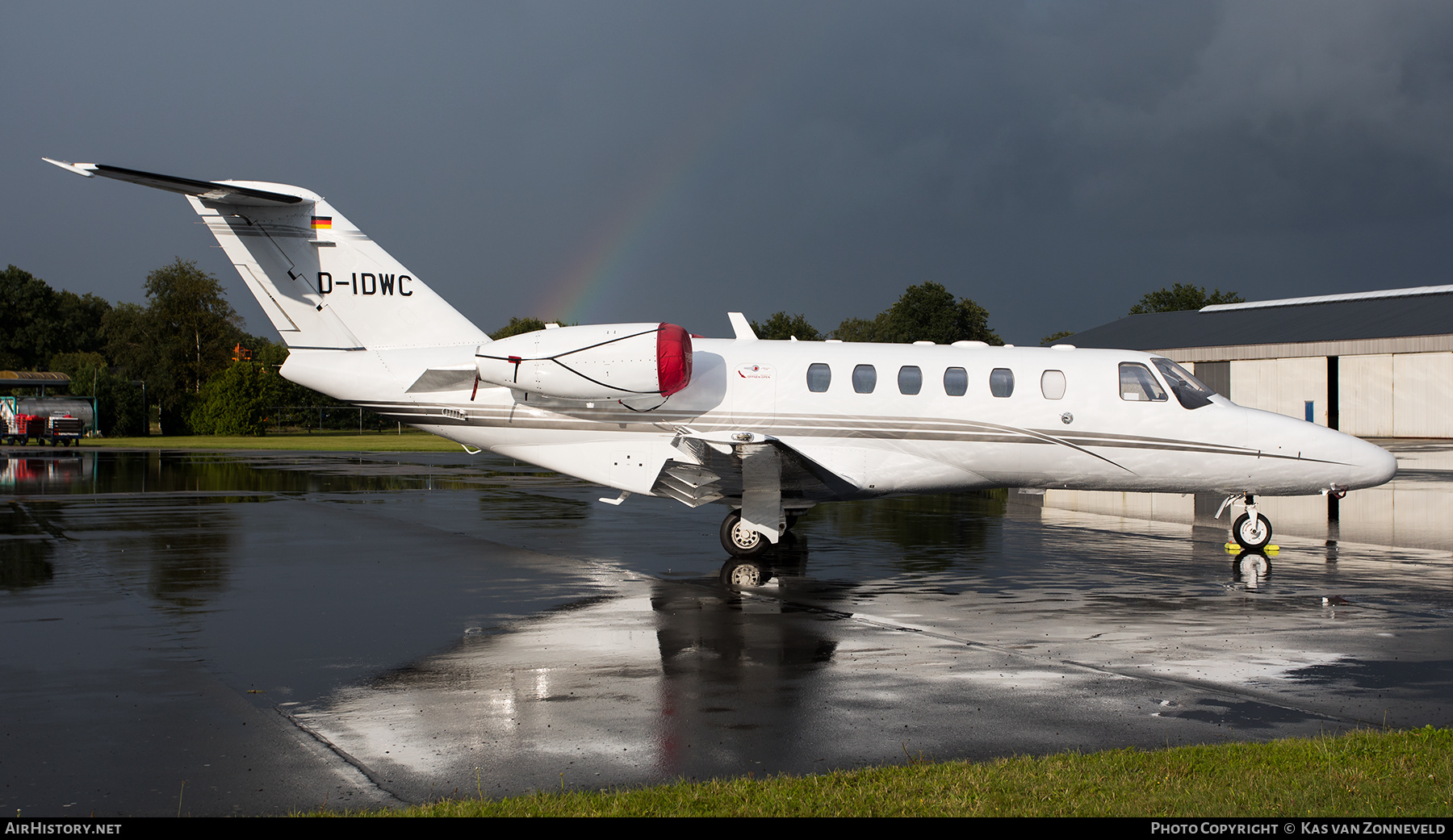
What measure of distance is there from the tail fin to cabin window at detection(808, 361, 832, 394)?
5.08 meters

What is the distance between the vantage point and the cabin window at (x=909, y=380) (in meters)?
14.6

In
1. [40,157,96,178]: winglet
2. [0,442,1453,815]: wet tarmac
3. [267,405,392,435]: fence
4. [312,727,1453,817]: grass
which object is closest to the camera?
[312,727,1453,817]: grass

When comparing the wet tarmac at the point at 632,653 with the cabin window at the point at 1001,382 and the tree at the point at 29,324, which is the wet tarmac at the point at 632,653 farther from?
the tree at the point at 29,324

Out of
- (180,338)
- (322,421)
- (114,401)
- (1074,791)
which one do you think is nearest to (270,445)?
(114,401)

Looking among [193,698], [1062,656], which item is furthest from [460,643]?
[1062,656]

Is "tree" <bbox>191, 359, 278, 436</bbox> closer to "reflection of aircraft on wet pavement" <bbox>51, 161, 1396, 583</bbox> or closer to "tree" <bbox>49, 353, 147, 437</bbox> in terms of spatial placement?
"tree" <bbox>49, 353, 147, 437</bbox>

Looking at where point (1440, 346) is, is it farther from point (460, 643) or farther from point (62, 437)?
point (62, 437)

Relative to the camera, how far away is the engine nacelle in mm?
13906

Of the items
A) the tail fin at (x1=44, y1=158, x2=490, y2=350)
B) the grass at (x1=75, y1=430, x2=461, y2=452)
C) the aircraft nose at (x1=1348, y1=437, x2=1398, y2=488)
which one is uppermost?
the tail fin at (x1=44, y1=158, x2=490, y2=350)

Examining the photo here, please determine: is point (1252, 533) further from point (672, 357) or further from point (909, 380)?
point (672, 357)

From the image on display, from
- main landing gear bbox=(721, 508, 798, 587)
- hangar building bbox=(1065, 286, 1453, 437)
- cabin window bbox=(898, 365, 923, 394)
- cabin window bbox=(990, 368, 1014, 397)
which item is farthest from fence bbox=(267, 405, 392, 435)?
cabin window bbox=(990, 368, 1014, 397)

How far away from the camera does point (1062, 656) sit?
892 cm

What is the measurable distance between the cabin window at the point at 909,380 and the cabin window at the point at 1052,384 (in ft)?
5.86

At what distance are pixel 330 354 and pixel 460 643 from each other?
7642mm
